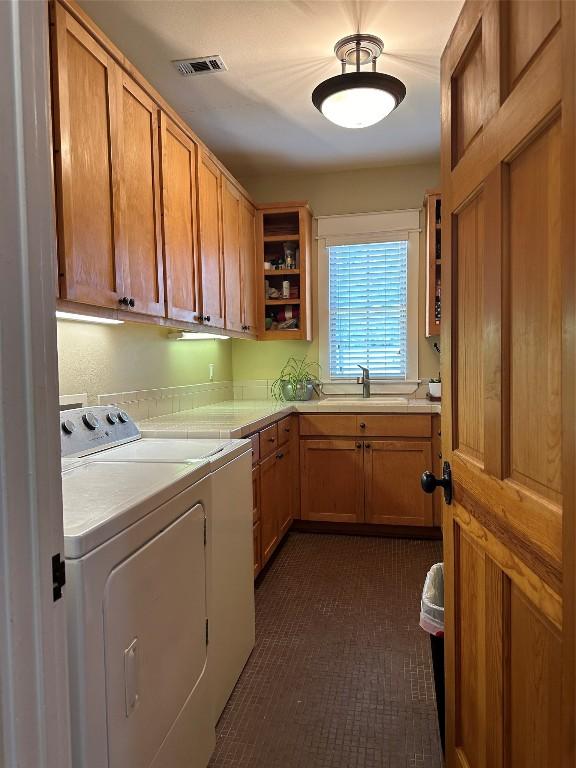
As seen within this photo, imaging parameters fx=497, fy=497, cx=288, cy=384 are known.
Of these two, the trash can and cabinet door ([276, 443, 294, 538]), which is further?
cabinet door ([276, 443, 294, 538])

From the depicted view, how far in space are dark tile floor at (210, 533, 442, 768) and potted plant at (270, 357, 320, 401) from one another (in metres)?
1.42

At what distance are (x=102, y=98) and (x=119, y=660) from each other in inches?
71.2

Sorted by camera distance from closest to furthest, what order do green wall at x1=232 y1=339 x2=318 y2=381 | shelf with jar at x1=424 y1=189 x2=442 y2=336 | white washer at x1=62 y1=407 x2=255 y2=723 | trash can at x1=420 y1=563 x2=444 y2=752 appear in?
trash can at x1=420 y1=563 x2=444 y2=752, white washer at x1=62 y1=407 x2=255 y2=723, shelf with jar at x1=424 y1=189 x2=442 y2=336, green wall at x1=232 y1=339 x2=318 y2=381

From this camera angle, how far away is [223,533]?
178 centimetres

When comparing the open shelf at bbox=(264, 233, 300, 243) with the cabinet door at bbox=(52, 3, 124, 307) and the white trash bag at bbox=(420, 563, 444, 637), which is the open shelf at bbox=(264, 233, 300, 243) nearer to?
the cabinet door at bbox=(52, 3, 124, 307)

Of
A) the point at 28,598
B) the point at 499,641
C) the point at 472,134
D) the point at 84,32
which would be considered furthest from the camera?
the point at 84,32

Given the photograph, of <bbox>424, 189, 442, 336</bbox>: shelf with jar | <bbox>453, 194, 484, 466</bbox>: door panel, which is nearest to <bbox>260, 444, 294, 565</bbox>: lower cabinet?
<bbox>424, 189, 442, 336</bbox>: shelf with jar

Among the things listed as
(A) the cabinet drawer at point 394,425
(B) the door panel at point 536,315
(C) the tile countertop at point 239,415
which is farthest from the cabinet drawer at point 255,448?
(B) the door panel at point 536,315

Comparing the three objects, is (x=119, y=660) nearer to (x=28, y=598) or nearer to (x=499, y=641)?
(x=28, y=598)

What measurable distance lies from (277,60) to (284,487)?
2.46m

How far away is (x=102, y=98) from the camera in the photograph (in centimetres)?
180

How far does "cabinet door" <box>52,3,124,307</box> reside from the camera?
5.12 ft

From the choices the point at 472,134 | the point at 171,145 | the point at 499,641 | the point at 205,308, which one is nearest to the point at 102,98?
the point at 171,145

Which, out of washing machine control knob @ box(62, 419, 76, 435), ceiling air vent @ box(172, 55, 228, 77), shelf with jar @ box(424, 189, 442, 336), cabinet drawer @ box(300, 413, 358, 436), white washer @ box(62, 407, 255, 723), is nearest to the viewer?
white washer @ box(62, 407, 255, 723)
